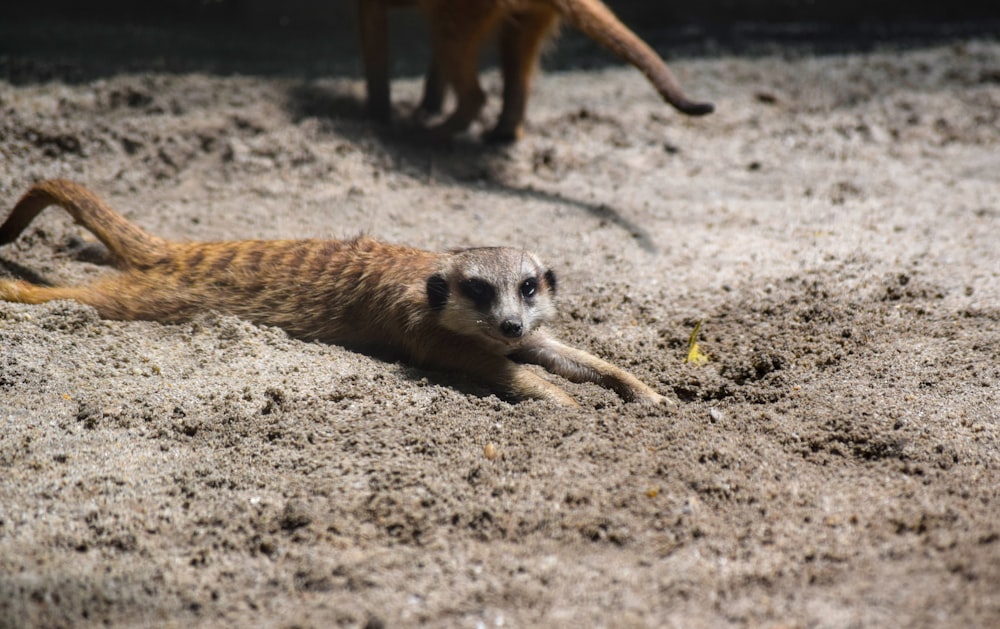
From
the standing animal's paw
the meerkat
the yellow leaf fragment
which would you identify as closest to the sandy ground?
the yellow leaf fragment

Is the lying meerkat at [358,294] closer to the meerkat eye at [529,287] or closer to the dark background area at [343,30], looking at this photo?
the meerkat eye at [529,287]

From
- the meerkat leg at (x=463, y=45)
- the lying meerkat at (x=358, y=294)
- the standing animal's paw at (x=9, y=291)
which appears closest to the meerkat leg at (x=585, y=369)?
the lying meerkat at (x=358, y=294)

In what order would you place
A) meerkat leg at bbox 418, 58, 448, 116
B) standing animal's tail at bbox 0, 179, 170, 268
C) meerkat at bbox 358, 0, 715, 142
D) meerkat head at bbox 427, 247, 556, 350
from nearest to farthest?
1. meerkat head at bbox 427, 247, 556, 350
2. standing animal's tail at bbox 0, 179, 170, 268
3. meerkat at bbox 358, 0, 715, 142
4. meerkat leg at bbox 418, 58, 448, 116

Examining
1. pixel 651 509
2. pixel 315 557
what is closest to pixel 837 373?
pixel 651 509

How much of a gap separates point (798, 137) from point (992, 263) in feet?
5.97

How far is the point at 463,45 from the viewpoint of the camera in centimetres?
486

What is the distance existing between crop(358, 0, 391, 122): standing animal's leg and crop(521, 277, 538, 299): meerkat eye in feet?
8.34

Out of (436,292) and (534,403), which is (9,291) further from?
(534,403)

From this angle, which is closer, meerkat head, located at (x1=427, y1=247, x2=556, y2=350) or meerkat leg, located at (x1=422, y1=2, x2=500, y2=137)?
meerkat head, located at (x1=427, y1=247, x2=556, y2=350)

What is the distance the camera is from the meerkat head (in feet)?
10.0

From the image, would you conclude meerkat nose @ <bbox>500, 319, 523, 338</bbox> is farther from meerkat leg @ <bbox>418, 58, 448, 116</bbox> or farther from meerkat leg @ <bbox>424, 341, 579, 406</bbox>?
meerkat leg @ <bbox>418, 58, 448, 116</bbox>

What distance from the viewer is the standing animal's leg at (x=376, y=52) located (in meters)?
5.21

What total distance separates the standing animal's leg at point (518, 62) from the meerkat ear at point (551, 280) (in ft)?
7.11

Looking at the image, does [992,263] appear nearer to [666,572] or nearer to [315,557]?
[666,572]
